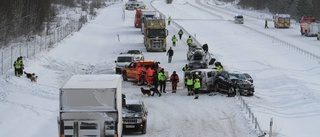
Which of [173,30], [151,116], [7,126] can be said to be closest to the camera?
[7,126]

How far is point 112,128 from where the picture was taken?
65.3 feet

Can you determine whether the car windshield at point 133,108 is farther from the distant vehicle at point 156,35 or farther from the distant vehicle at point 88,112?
the distant vehicle at point 156,35

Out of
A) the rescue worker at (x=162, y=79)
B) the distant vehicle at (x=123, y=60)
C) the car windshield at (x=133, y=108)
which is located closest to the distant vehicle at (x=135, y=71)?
the distant vehicle at (x=123, y=60)

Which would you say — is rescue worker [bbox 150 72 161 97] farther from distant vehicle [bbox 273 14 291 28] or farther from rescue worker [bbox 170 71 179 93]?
distant vehicle [bbox 273 14 291 28]

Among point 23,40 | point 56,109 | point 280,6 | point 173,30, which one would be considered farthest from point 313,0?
point 56,109

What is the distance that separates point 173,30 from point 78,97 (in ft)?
202

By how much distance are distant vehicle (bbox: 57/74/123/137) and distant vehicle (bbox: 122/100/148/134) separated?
3.52 meters

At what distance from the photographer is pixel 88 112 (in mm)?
19766

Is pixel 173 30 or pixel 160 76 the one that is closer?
pixel 160 76

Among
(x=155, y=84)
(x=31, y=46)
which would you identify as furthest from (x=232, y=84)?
(x=31, y=46)

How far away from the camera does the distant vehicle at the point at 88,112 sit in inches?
778

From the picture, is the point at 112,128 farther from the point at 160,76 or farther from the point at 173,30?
the point at 173,30

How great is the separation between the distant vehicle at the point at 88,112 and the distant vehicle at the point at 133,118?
3517 mm

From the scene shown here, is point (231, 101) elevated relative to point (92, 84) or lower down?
lower down
